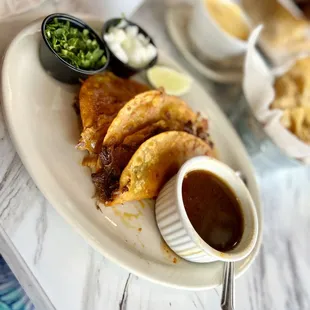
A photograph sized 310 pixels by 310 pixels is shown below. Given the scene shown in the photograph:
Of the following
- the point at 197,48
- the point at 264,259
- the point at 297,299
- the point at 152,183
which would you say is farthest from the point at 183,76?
the point at 297,299

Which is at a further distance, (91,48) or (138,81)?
(138,81)

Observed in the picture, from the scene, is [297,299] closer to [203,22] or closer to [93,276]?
[93,276]

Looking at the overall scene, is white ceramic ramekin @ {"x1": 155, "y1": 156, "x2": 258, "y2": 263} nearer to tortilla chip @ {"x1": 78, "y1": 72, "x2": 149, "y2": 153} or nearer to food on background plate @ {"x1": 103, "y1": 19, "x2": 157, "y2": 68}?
tortilla chip @ {"x1": 78, "y1": 72, "x2": 149, "y2": 153}

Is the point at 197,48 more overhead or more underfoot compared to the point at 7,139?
more underfoot

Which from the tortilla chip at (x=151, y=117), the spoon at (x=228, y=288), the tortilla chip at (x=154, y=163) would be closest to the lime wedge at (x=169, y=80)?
the tortilla chip at (x=151, y=117)

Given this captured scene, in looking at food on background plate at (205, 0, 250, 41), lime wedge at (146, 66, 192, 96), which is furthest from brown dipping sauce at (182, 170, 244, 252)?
food on background plate at (205, 0, 250, 41)

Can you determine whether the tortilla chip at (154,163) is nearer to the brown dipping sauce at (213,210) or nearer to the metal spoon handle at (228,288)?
the brown dipping sauce at (213,210)

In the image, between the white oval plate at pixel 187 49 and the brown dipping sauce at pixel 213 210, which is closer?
the brown dipping sauce at pixel 213 210
